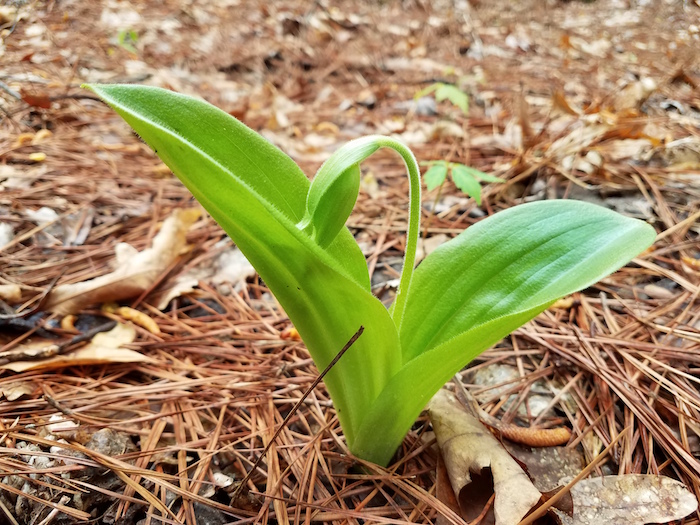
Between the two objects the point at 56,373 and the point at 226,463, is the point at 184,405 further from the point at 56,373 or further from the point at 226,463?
the point at 56,373

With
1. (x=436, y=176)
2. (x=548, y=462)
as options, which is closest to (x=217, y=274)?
(x=436, y=176)

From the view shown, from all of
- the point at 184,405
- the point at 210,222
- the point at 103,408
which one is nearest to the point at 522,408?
the point at 184,405

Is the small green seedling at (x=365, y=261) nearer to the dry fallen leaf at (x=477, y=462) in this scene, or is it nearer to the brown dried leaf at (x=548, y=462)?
the dry fallen leaf at (x=477, y=462)

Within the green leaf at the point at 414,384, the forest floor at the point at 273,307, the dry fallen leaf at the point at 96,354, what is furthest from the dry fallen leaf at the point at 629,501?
the dry fallen leaf at the point at 96,354

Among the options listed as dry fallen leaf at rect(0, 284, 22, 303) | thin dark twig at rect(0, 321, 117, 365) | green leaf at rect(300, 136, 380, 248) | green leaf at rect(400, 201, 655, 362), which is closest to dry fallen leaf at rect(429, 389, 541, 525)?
green leaf at rect(400, 201, 655, 362)

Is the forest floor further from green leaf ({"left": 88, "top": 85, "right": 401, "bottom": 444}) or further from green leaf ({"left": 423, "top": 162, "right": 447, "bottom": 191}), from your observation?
green leaf ({"left": 88, "top": 85, "right": 401, "bottom": 444})

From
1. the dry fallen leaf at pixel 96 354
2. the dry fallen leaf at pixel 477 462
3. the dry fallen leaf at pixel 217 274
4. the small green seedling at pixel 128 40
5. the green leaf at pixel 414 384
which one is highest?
the small green seedling at pixel 128 40

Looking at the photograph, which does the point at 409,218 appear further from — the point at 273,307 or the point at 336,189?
the point at 273,307
